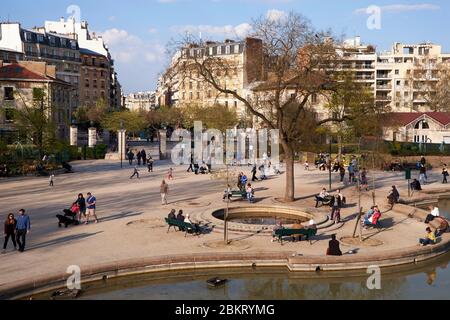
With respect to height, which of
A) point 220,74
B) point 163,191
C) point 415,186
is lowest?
point 415,186

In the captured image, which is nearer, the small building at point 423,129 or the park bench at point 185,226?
the park bench at point 185,226

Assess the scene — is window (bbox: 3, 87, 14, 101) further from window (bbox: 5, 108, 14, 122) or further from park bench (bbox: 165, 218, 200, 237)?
park bench (bbox: 165, 218, 200, 237)


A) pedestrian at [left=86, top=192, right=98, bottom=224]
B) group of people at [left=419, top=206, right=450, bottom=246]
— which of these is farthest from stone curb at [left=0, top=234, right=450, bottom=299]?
pedestrian at [left=86, top=192, right=98, bottom=224]

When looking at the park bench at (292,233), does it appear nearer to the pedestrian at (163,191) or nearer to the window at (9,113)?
the pedestrian at (163,191)

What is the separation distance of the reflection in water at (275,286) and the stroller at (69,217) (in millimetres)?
6836

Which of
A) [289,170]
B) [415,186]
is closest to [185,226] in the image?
[289,170]

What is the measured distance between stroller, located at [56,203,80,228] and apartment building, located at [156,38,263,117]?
9.60m

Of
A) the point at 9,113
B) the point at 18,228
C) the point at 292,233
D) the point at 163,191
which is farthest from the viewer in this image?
the point at 9,113

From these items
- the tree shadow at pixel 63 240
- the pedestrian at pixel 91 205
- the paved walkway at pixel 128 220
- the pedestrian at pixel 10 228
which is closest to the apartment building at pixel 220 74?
the paved walkway at pixel 128 220

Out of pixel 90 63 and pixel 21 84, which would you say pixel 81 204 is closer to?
pixel 21 84

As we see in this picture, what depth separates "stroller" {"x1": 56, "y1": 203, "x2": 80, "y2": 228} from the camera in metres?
21.2

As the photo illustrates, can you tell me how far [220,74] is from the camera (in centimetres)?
2923

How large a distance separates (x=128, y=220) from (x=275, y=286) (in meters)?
9.25

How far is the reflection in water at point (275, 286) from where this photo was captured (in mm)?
14609
